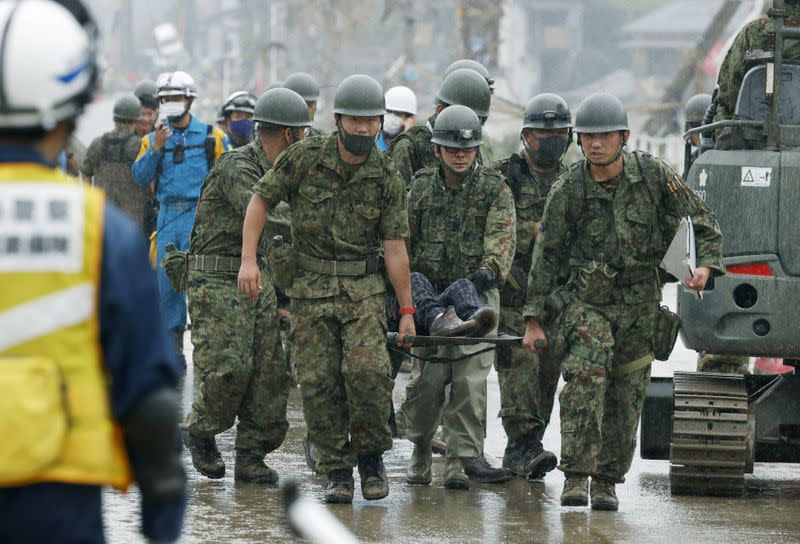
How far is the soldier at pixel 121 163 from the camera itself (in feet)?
47.6

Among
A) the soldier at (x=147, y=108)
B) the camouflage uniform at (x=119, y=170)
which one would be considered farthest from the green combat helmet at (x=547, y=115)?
the soldier at (x=147, y=108)

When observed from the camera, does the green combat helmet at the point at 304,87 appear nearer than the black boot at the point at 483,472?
No

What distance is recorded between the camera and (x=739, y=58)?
948 centimetres

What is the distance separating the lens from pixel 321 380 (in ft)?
28.5

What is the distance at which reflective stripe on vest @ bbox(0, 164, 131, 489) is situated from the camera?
12.0 ft

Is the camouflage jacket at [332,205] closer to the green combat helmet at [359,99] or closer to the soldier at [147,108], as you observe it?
the green combat helmet at [359,99]

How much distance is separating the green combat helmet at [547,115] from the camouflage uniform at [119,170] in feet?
15.7

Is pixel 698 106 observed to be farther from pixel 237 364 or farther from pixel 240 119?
pixel 237 364

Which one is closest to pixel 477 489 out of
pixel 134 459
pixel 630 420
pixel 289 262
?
pixel 630 420

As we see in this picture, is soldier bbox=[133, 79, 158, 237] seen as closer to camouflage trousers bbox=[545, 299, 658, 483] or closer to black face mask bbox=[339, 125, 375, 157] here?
black face mask bbox=[339, 125, 375, 157]

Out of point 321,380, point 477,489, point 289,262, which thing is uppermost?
point 289,262

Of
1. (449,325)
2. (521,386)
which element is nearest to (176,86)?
(521,386)

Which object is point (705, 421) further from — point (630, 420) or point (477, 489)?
point (477, 489)

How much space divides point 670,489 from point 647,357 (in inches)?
36.3
